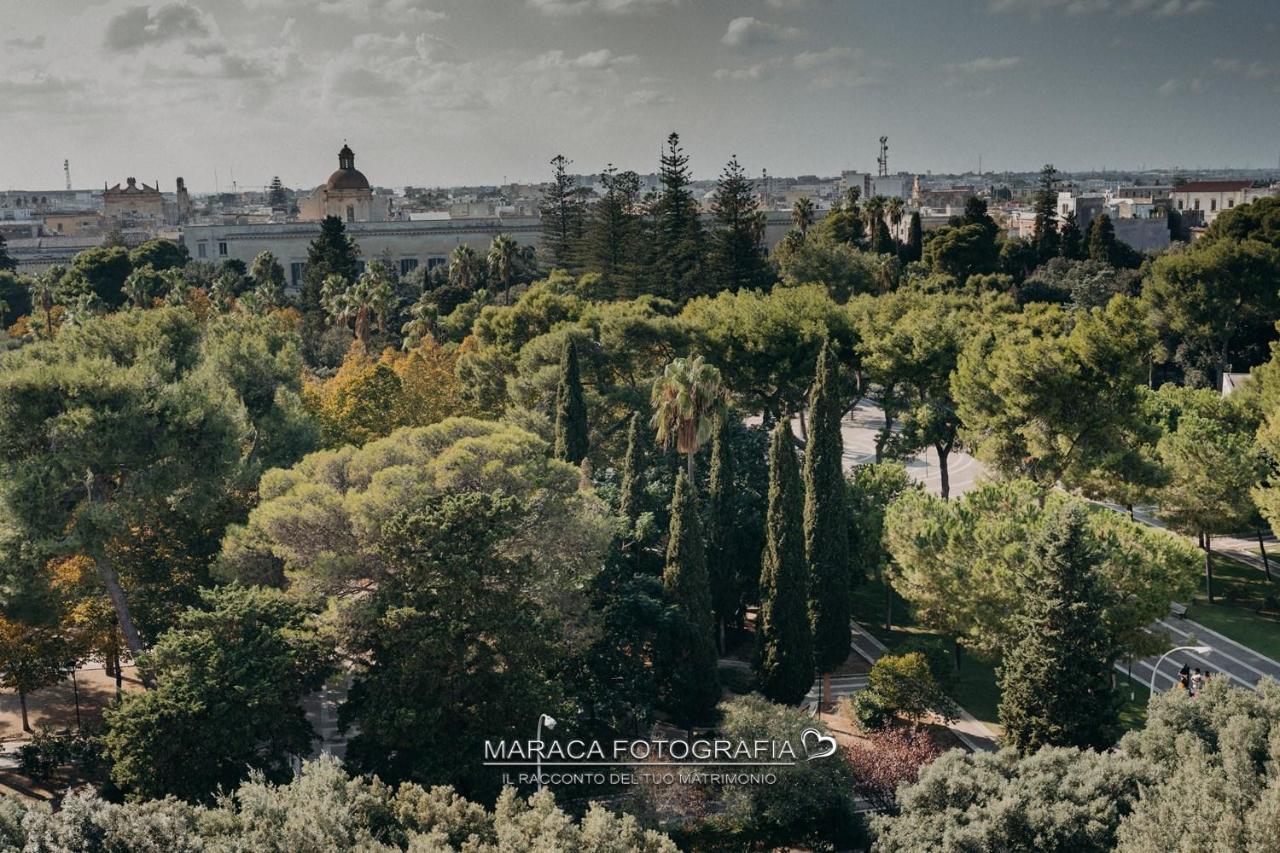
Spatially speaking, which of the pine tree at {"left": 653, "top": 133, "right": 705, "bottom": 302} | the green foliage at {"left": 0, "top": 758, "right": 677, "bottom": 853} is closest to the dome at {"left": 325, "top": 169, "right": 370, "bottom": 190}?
the pine tree at {"left": 653, "top": 133, "right": 705, "bottom": 302}

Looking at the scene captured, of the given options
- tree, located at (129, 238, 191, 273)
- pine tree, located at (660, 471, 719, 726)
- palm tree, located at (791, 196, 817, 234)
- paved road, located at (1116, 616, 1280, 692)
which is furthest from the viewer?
palm tree, located at (791, 196, 817, 234)

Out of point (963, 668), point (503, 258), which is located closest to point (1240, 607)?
point (963, 668)

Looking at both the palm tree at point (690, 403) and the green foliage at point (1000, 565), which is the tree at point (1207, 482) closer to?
the green foliage at point (1000, 565)

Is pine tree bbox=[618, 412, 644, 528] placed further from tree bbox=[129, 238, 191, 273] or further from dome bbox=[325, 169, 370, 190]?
dome bbox=[325, 169, 370, 190]

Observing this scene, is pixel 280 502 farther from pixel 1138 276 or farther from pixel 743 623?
pixel 1138 276

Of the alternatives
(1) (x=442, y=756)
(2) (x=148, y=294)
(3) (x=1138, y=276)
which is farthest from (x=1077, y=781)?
(2) (x=148, y=294)

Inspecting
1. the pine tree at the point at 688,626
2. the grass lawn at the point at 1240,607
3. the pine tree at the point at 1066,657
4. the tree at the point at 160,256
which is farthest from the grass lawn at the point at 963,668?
the tree at the point at 160,256

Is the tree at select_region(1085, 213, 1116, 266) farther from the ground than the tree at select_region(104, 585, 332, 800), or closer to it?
farther from the ground
